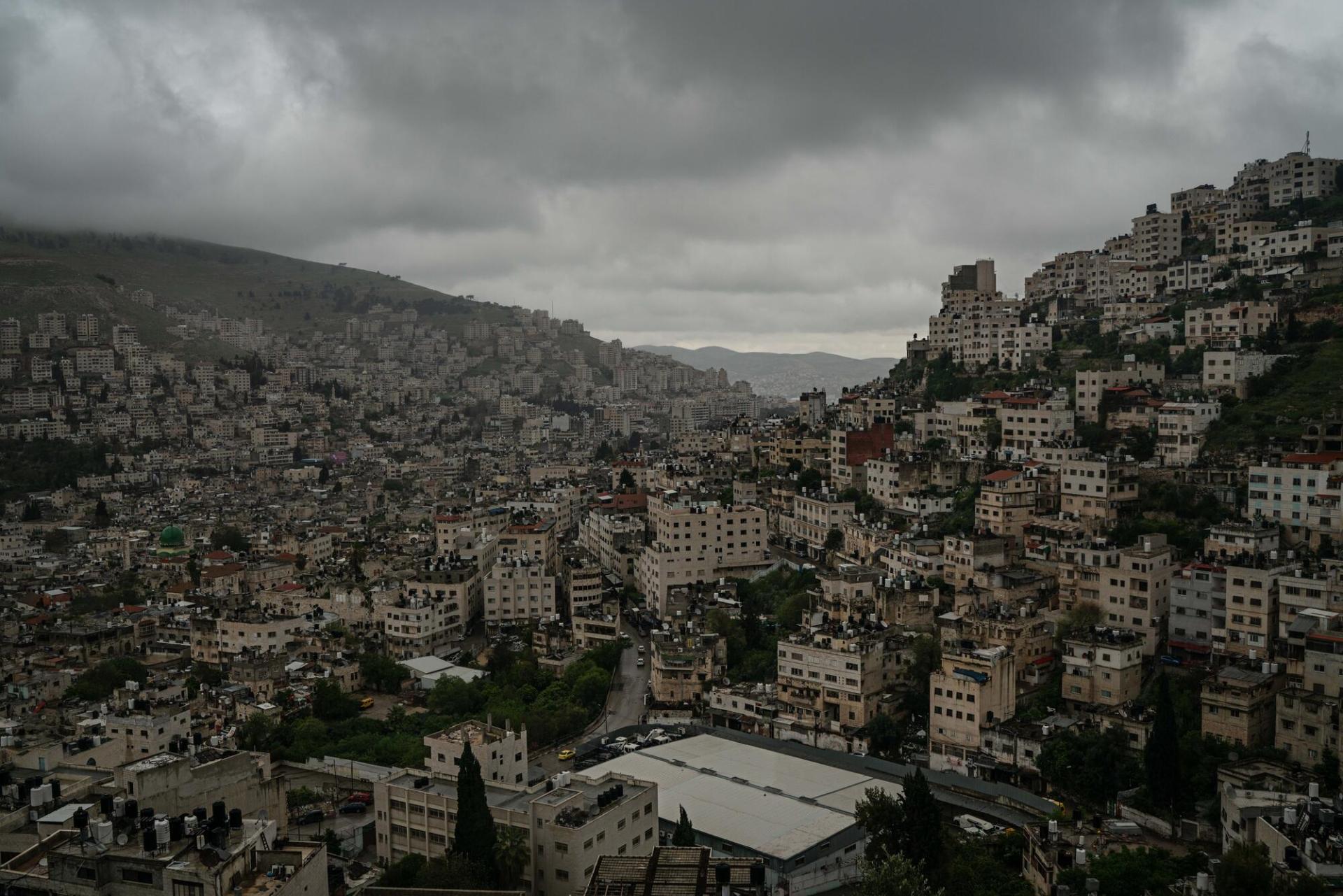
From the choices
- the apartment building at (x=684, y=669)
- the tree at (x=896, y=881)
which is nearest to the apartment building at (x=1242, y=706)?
the tree at (x=896, y=881)

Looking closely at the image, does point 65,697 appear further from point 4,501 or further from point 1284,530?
point 4,501

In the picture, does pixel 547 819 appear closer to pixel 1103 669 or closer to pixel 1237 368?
pixel 1103 669

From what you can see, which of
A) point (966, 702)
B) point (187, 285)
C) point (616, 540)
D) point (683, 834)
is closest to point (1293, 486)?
point (966, 702)

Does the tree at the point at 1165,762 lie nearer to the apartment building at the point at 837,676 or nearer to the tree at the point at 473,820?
the apartment building at the point at 837,676

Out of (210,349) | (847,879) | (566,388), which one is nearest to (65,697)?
(847,879)

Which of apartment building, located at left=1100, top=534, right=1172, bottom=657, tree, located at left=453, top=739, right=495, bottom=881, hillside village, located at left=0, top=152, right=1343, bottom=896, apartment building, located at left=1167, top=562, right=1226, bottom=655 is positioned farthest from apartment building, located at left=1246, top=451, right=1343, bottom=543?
tree, located at left=453, top=739, right=495, bottom=881

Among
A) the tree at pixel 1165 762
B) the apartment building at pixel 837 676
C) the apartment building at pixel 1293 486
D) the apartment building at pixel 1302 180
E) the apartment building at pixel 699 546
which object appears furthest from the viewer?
the apartment building at pixel 1302 180
